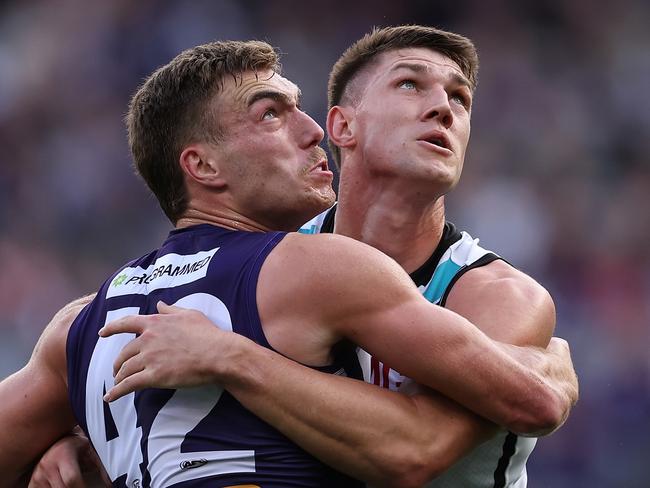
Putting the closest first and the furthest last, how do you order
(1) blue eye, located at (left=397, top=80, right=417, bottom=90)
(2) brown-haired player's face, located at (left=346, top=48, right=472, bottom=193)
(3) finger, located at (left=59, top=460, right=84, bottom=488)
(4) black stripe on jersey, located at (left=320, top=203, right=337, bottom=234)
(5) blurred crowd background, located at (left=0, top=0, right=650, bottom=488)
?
(3) finger, located at (left=59, top=460, right=84, bottom=488) < (2) brown-haired player's face, located at (left=346, top=48, right=472, bottom=193) < (1) blue eye, located at (left=397, top=80, right=417, bottom=90) < (4) black stripe on jersey, located at (left=320, top=203, right=337, bottom=234) < (5) blurred crowd background, located at (left=0, top=0, right=650, bottom=488)

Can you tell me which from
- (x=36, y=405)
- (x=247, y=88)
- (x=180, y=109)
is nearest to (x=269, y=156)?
(x=247, y=88)

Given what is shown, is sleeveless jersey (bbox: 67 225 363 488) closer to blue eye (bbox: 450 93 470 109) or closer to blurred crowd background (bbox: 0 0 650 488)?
blue eye (bbox: 450 93 470 109)

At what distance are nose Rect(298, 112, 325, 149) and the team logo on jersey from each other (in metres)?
0.72

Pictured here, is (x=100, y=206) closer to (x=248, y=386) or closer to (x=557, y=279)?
(x=557, y=279)

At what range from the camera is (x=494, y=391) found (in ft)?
11.6

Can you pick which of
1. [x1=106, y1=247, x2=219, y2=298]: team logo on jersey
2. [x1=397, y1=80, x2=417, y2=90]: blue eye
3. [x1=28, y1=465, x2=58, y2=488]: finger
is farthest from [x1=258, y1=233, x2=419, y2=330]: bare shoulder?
[x1=397, y1=80, x2=417, y2=90]: blue eye

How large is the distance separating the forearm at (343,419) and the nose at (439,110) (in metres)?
1.49

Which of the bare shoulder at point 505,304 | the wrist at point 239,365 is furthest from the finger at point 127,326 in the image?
the bare shoulder at point 505,304

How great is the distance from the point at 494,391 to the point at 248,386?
793 millimetres

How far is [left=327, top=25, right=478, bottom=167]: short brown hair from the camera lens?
16.1 ft

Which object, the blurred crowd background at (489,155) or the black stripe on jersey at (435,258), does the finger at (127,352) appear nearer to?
the black stripe on jersey at (435,258)

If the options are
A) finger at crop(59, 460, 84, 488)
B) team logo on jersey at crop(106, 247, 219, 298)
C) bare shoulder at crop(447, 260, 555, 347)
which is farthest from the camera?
finger at crop(59, 460, 84, 488)

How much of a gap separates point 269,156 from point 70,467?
1404mm

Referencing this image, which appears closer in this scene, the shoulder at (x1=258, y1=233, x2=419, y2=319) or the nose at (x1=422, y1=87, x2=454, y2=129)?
the shoulder at (x1=258, y1=233, x2=419, y2=319)
